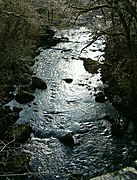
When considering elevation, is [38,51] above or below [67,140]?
above

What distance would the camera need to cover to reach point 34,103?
63.2 feet

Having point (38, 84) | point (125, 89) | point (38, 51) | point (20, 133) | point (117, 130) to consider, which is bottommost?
point (20, 133)

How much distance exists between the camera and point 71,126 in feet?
55.8

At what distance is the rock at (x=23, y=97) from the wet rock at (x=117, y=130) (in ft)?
18.1

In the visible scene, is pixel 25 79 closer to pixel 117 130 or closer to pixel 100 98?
pixel 100 98

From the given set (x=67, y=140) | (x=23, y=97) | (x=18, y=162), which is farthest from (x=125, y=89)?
(x=18, y=162)

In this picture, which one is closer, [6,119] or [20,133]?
[20,133]

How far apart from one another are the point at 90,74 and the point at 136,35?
6.82m

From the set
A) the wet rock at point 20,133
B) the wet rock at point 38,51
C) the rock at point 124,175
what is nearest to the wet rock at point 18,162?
the wet rock at point 20,133

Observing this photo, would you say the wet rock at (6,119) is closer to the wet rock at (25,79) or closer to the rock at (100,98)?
the wet rock at (25,79)

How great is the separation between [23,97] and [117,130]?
611cm

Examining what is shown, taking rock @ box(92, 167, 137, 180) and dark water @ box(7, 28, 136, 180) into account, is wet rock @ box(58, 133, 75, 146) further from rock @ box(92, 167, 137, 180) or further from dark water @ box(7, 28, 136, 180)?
rock @ box(92, 167, 137, 180)

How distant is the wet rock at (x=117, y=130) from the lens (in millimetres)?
16016

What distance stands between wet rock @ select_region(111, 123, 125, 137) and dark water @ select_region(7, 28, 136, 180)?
0.84 feet
